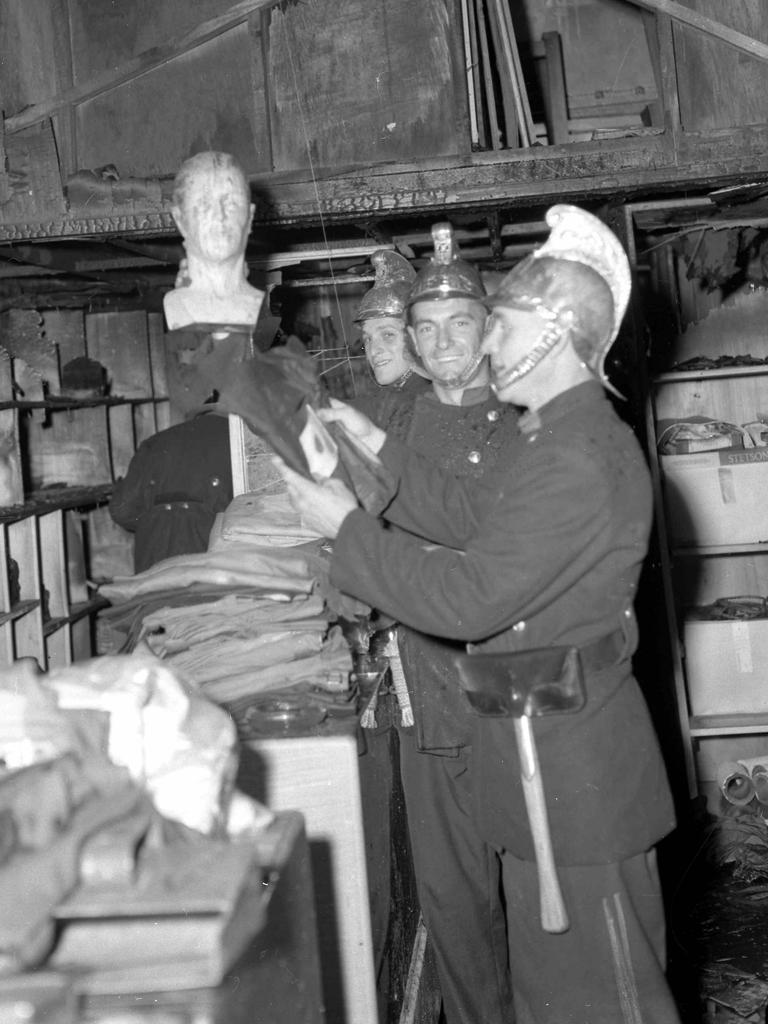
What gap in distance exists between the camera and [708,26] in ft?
11.9

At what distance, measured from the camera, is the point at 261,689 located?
7.25 feet

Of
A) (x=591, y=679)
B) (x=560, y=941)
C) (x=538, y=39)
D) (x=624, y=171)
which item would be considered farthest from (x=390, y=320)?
(x=538, y=39)

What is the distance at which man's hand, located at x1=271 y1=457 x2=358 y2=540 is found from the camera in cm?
194

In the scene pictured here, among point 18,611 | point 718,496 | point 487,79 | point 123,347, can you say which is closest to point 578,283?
point 487,79

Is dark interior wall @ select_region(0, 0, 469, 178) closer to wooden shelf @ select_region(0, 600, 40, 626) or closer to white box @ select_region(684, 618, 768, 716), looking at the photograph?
wooden shelf @ select_region(0, 600, 40, 626)

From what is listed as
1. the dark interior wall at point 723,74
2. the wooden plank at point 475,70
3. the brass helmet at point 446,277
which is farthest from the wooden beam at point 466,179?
the brass helmet at point 446,277

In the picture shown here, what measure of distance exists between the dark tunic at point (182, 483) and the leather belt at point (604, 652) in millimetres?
2896

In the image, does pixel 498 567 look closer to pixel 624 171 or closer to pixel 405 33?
pixel 624 171

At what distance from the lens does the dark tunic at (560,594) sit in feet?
6.11

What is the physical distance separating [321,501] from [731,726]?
320cm

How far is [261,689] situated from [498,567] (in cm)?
65

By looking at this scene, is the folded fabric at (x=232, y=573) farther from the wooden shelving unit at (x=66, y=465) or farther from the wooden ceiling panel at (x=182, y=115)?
the wooden shelving unit at (x=66, y=465)

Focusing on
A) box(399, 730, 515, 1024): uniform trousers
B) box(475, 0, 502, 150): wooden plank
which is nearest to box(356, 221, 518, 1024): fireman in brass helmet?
box(399, 730, 515, 1024): uniform trousers

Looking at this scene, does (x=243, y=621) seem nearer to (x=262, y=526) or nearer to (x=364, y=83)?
(x=262, y=526)
